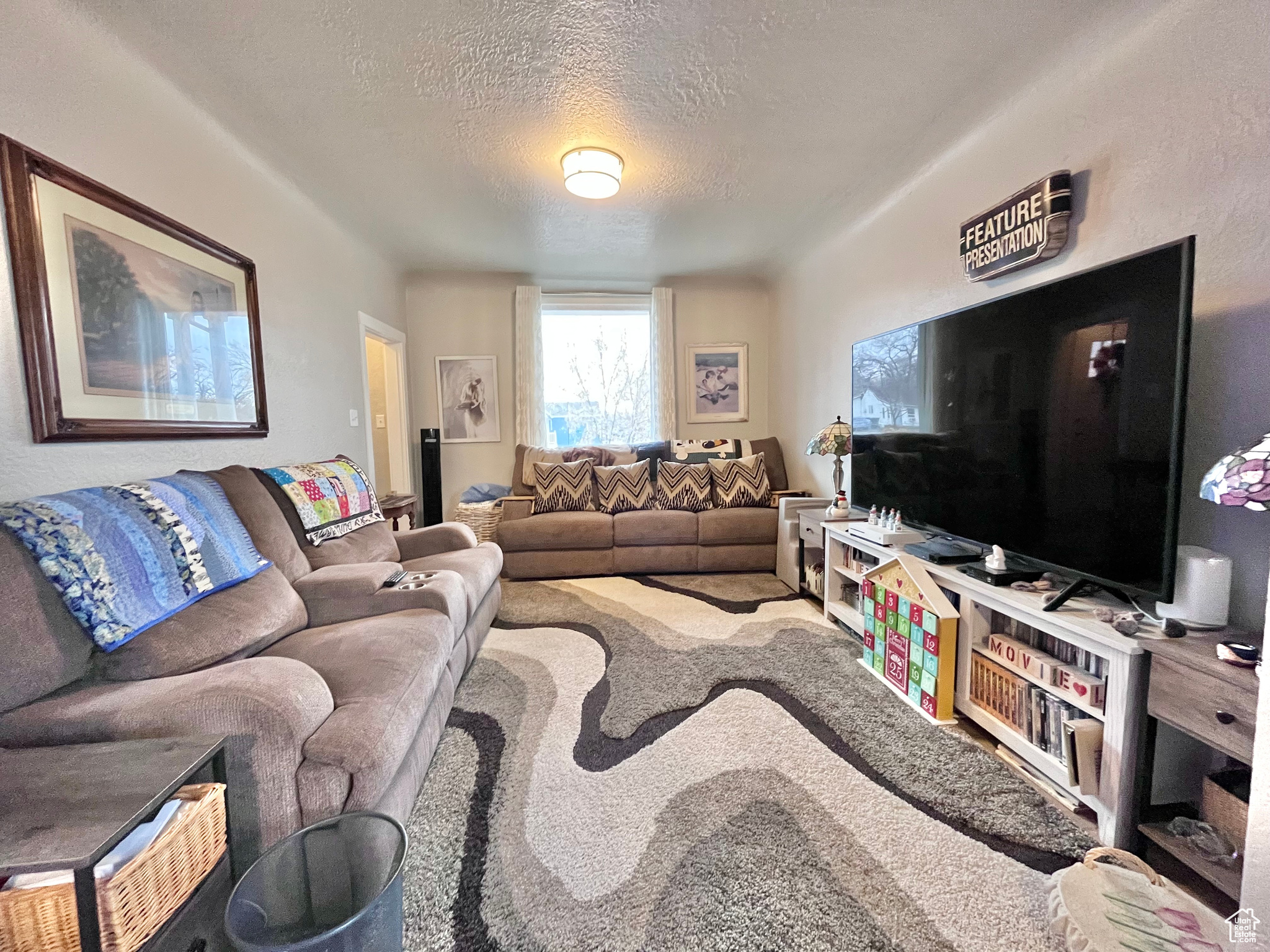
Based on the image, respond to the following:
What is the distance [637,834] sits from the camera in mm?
1350

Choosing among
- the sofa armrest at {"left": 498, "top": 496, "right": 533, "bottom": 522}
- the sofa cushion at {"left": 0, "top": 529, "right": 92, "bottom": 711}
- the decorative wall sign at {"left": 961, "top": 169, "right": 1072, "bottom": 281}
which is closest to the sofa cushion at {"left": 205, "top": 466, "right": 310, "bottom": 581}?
the sofa cushion at {"left": 0, "top": 529, "right": 92, "bottom": 711}

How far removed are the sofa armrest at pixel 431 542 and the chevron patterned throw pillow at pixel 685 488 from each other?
5.38 feet

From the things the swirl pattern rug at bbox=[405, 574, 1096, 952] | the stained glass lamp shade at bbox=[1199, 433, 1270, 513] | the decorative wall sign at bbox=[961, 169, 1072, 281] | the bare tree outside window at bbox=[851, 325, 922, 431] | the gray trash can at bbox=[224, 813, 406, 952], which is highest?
the decorative wall sign at bbox=[961, 169, 1072, 281]

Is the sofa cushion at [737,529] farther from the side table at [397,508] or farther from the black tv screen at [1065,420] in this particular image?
the side table at [397,508]

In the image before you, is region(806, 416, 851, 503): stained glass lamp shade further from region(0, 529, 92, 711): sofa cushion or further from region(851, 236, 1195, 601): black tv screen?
region(0, 529, 92, 711): sofa cushion

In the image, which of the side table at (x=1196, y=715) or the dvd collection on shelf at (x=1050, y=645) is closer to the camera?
the side table at (x=1196, y=715)

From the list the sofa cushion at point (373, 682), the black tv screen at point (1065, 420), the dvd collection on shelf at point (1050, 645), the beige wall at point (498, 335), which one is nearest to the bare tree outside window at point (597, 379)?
the beige wall at point (498, 335)

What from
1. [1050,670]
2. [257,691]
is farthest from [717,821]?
[257,691]

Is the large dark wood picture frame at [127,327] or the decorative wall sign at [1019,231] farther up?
the decorative wall sign at [1019,231]

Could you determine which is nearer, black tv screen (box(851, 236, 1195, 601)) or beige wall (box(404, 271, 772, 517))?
black tv screen (box(851, 236, 1195, 601))

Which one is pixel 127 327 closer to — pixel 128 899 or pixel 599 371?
pixel 128 899

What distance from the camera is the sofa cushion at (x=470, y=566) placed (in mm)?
2219

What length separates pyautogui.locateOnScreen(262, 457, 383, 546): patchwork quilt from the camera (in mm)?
2166

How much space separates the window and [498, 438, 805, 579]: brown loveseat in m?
1.23
